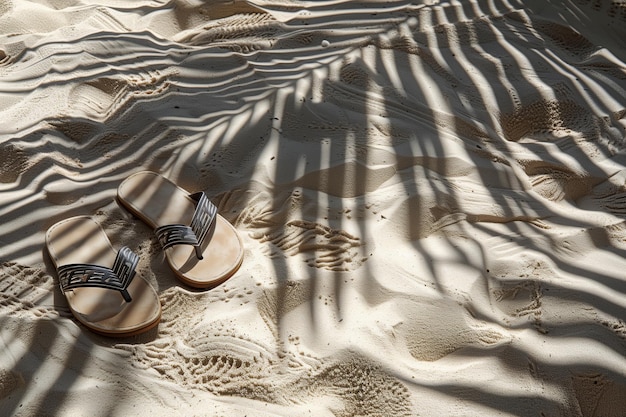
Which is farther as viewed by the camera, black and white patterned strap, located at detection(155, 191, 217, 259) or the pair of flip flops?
black and white patterned strap, located at detection(155, 191, 217, 259)

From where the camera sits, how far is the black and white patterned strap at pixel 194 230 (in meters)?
1.87

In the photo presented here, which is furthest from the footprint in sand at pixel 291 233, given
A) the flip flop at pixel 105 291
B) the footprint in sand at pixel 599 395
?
the footprint in sand at pixel 599 395

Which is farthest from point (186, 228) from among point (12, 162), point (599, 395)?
point (599, 395)

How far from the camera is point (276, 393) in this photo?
4.96ft

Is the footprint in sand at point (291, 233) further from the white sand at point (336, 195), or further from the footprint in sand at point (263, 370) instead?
the footprint in sand at point (263, 370)

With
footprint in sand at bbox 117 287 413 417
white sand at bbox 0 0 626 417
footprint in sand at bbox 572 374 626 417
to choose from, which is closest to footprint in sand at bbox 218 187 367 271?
white sand at bbox 0 0 626 417

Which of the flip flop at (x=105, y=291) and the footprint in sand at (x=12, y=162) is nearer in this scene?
the flip flop at (x=105, y=291)

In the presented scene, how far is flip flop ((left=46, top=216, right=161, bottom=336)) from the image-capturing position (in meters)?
1.69

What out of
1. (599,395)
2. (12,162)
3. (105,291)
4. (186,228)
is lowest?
(599,395)

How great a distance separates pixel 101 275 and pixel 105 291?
75 mm

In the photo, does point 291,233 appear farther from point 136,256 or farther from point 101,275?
point 101,275

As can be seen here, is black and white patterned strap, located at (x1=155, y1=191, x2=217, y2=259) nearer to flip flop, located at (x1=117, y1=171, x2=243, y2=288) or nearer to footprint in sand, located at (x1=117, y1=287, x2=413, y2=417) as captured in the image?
flip flop, located at (x1=117, y1=171, x2=243, y2=288)

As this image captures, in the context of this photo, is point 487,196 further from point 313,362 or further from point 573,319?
point 313,362

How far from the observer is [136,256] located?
1826 mm
